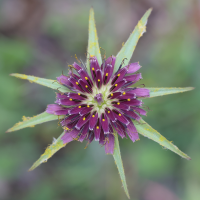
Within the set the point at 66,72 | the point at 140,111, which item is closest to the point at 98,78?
the point at 140,111

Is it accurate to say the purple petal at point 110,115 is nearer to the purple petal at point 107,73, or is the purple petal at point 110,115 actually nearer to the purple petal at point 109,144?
the purple petal at point 109,144

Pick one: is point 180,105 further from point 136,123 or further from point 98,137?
point 98,137

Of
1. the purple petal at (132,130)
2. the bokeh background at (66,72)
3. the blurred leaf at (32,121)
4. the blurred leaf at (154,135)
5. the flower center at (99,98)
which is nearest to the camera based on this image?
the blurred leaf at (154,135)

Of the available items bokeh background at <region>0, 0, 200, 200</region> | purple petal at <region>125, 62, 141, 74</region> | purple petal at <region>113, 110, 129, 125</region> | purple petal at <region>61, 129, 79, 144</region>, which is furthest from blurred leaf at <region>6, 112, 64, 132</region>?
bokeh background at <region>0, 0, 200, 200</region>

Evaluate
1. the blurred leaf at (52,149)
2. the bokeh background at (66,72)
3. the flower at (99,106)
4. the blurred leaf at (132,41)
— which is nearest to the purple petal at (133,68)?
the flower at (99,106)

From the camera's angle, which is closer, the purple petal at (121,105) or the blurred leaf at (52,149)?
the blurred leaf at (52,149)

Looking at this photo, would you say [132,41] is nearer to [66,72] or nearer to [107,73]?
[107,73]

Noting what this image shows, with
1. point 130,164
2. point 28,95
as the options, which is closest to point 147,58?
point 130,164

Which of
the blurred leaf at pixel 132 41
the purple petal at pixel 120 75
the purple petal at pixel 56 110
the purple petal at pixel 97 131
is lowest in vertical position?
the purple petal at pixel 97 131
